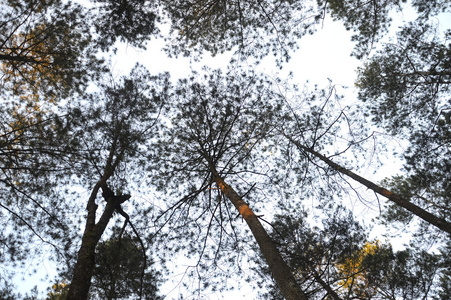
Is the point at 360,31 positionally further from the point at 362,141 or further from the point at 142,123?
the point at 142,123

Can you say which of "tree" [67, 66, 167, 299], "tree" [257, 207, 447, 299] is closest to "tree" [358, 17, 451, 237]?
"tree" [257, 207, 447, 299]

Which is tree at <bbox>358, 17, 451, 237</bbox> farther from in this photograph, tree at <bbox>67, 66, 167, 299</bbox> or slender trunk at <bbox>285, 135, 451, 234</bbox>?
tree at <bbox>67, 66, 167, 299</bbox>

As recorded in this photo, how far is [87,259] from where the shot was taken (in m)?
3.92

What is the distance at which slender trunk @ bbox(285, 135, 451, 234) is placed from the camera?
182 inches

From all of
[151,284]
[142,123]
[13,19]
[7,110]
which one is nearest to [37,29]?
[13,19]

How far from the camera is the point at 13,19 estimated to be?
4.26m

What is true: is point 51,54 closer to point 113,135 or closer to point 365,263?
point 113,135

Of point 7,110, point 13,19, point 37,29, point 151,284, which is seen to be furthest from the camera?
point 151,284

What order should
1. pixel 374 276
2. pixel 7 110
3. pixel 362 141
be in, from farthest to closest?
pixel 362 141 < pixel 374 276 < pixel 7 110

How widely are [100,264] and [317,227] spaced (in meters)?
4.92

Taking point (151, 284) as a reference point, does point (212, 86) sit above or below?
above

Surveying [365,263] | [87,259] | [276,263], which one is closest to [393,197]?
[365,263]

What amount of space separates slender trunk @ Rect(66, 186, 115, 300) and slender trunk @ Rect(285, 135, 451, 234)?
4.81 m

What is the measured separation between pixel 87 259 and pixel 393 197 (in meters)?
5.75
